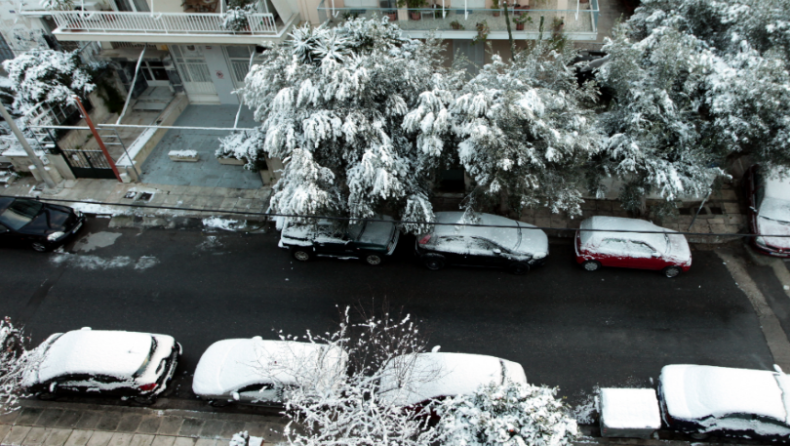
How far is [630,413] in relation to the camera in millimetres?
9453

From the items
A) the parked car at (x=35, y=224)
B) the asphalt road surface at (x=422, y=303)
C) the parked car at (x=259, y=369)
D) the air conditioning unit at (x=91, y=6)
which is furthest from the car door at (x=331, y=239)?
the air conditioning unit at (x=91, y=6)

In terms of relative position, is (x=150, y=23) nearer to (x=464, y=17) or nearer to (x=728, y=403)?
(x=464, y=17)

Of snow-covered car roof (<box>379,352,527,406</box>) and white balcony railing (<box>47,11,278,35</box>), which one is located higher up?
white balcony railing (<box>47,11,278,35</box>)

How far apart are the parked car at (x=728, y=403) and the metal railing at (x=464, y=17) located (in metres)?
10.6

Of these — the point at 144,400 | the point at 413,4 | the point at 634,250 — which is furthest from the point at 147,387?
the point at 413,4

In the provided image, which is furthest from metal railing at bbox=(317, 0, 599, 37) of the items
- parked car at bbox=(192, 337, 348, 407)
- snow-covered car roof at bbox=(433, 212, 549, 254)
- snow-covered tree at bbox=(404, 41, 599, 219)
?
parked car at bbox=(192, 337, 348, 407)

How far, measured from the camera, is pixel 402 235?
47.5 ft

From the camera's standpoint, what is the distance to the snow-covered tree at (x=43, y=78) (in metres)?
16.6

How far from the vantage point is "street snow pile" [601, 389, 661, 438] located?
934 cm

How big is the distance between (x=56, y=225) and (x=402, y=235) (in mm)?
10718

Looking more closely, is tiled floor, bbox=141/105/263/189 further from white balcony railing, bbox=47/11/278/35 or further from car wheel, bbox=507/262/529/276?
car wheel, bbox=507/262/529/276

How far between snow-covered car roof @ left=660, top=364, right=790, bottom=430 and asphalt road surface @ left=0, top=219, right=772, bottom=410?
116 centimetres

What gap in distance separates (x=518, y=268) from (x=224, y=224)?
9.44 metres

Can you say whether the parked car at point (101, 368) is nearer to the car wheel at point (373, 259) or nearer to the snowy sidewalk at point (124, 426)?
the snowy sidewalk at point (124, 426)
